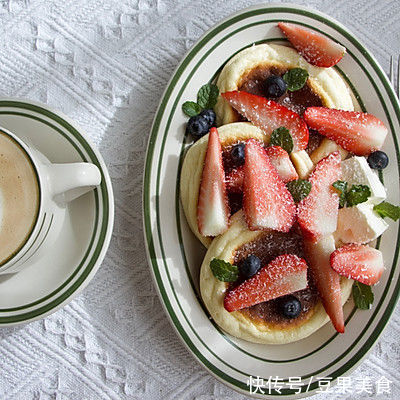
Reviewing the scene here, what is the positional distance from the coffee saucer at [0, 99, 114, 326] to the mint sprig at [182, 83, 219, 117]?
24 centimetres

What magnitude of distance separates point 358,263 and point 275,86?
43 centimetres

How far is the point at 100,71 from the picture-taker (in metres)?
1.52

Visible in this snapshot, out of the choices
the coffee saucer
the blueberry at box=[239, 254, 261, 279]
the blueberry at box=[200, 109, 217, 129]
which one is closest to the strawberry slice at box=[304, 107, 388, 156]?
the blueberry at box=[200, 109, 217, 129]

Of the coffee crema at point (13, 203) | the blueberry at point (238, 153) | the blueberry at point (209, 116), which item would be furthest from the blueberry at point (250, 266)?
the coffee crema at point (13, 203)

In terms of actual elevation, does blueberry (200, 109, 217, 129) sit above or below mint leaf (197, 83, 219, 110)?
below

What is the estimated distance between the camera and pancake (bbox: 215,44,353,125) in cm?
142

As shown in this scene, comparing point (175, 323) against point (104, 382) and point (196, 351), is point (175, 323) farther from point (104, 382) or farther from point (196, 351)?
point (104, 382)

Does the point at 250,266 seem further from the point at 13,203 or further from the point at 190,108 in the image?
the point at 13,203

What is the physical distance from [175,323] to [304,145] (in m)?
0.49

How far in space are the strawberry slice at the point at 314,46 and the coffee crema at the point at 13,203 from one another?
67cm

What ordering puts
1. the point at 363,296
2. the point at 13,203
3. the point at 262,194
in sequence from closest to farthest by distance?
the point at 13,203 → the point at 262,194 → the point at 363,296

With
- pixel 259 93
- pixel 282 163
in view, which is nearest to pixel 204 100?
pixel 259 93

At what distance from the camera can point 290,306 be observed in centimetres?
137

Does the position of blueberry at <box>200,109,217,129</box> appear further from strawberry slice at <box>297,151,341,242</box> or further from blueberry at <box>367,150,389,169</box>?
blueberry at <box>367,150,389,169</box>
